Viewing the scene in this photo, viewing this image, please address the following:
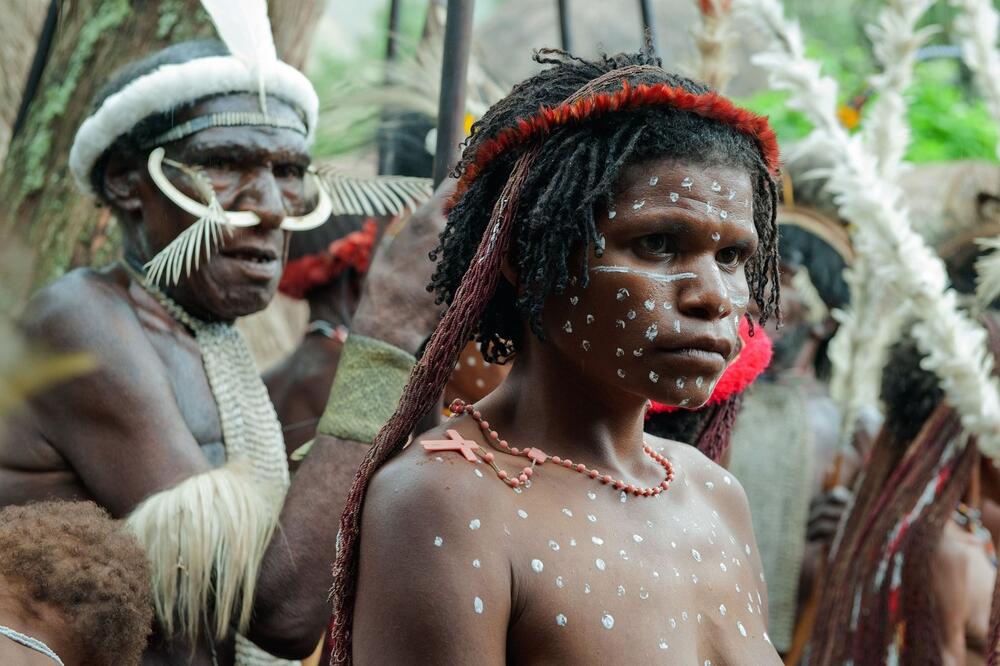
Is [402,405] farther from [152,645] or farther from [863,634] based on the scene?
[863,634]

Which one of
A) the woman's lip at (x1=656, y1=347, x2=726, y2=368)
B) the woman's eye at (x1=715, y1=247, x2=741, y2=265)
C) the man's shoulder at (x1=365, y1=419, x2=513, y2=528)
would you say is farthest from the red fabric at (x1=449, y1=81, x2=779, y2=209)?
the man's shoulder at (x1=365, y1=419, x2=513, y2=528)

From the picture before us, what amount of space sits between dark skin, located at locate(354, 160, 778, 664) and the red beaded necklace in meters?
0.02

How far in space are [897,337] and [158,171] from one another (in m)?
2.88

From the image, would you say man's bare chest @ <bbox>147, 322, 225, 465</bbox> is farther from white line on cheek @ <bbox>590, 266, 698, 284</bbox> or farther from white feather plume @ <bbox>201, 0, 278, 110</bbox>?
white line on cheek @ <bbox>590, 266, 698, 284</bbox>

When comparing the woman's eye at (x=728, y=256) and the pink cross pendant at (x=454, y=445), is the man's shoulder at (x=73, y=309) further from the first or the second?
the woman's eye at (x=728, y=256)

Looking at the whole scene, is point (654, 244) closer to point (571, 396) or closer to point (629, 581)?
point (571, 396)

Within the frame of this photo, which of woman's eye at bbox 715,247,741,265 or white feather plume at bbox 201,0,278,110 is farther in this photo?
white feather plume at bbox 201,0,278,110

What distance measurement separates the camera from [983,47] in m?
4.05

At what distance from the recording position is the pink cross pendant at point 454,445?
1950mm

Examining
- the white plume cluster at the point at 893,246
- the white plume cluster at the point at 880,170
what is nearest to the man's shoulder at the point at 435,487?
the white plume cluster at the point at 893,246

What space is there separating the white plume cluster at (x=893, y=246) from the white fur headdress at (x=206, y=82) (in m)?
1.52

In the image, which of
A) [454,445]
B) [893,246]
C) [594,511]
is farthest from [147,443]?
[893,246]

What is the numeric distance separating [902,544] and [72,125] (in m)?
2.79

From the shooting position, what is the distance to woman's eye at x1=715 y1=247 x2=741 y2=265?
2105 mm
